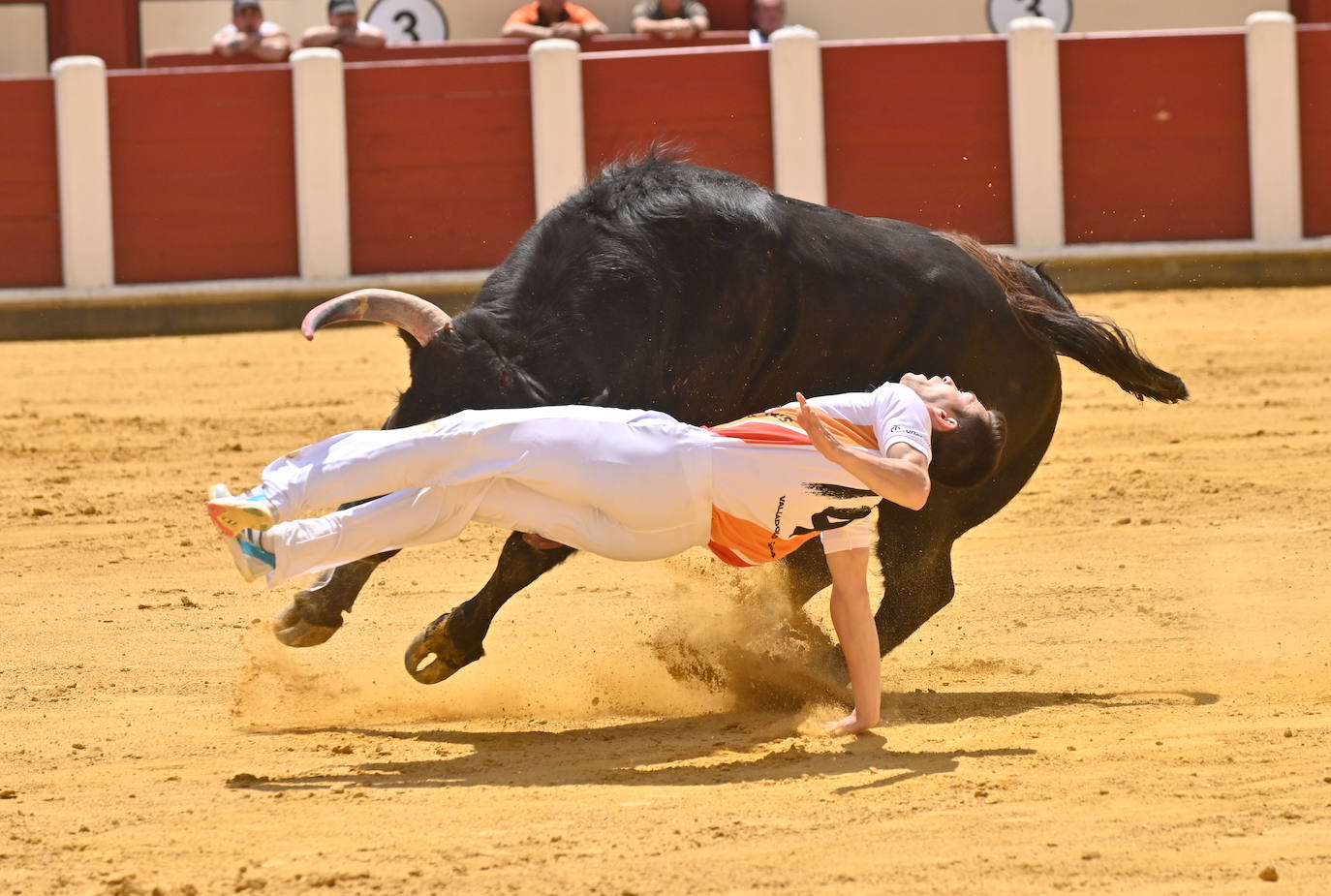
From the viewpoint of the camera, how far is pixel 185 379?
10.7m

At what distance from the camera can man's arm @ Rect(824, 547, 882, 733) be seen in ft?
13.8

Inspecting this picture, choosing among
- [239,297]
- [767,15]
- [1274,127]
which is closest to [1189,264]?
[1274,127]

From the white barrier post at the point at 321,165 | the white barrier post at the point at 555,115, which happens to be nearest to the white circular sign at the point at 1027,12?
the white barrier post at the point at 555,115

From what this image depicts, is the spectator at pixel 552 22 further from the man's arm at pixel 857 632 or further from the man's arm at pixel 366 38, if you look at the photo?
the man's arm at pixel 857 632

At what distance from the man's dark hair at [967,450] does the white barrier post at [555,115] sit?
29.1 ft

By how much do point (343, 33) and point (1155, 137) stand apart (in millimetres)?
6007

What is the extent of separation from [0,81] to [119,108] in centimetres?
83

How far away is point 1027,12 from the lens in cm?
1530

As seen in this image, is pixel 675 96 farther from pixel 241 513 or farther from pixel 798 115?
pixel 241 513

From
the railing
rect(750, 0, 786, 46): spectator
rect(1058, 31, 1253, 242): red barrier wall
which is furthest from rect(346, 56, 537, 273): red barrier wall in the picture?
rect(1058, 31, 1253, 242): red barrier wall

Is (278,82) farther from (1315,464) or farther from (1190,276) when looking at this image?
(1315,464)

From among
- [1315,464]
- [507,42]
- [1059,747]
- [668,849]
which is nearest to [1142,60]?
[507,42]

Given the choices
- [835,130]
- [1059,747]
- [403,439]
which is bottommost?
[1059,747]

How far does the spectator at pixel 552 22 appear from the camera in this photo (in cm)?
1329
